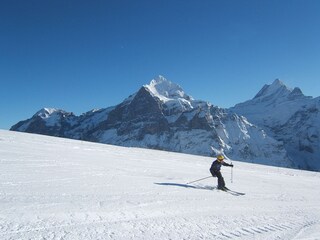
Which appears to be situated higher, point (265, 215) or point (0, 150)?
point (0, 150)

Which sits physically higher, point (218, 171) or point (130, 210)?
point (218, 171)

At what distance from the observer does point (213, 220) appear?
30.0ft

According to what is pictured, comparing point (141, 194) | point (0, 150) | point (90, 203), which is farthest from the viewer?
point (0, 150)

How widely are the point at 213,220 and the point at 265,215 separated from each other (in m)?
2.26

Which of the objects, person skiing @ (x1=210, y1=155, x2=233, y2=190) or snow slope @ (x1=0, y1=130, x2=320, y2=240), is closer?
snow slope @ (x1=0, y1=130, x2=320, y2=240)

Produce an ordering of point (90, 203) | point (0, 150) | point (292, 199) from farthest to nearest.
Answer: point (0, 150) → point (292, 199) → point (90, 203)

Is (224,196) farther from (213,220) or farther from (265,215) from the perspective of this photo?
(213,220)

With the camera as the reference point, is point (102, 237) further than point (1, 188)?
No

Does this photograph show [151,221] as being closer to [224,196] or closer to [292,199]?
[224,196]

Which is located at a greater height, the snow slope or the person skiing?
the person skiing

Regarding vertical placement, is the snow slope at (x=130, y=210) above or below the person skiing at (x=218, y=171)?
below

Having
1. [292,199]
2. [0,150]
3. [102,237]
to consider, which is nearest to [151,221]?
[102,237]

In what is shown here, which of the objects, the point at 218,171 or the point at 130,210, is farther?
the point at 218,171

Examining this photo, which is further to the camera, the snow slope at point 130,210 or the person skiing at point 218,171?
the person skiing at point 218,171
